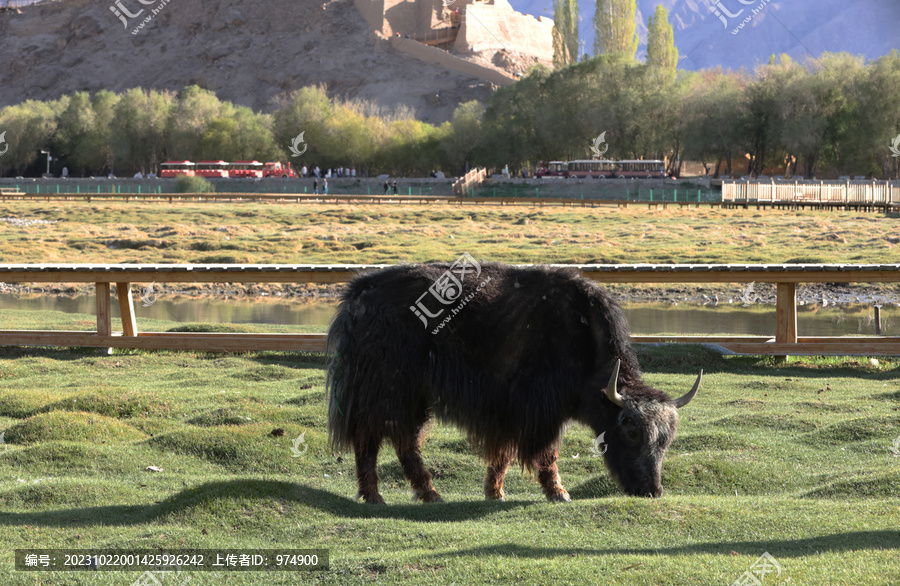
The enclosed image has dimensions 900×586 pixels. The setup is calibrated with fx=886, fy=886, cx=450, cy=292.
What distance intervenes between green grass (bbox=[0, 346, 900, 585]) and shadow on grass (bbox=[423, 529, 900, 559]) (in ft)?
0.06

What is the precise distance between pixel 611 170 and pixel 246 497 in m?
67.5

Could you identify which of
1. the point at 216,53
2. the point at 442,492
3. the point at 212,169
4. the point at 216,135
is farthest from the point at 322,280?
the point at 216,53

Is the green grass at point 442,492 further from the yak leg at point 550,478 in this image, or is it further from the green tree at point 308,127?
the green tree at point 308,127

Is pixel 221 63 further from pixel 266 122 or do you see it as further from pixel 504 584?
pixel 504 584

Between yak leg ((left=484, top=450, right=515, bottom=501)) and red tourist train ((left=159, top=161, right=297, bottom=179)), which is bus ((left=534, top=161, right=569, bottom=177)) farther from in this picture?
yak leg ((left=484, top=450, right=515, bottom=501))

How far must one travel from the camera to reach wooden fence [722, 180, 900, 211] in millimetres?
51500

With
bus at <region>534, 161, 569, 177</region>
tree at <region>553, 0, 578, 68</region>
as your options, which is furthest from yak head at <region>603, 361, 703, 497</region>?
tree at <region>553, 0, 578, 68</region>

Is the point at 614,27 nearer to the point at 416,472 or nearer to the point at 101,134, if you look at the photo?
the point at 101,134

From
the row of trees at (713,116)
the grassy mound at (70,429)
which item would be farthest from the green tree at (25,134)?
the grassy mound at (70,429)

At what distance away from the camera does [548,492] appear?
682cm

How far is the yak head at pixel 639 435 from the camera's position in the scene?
6.11 m

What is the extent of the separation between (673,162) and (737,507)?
261ft

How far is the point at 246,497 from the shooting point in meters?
6.17

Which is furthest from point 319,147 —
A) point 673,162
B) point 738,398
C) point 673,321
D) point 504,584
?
point 504,584
